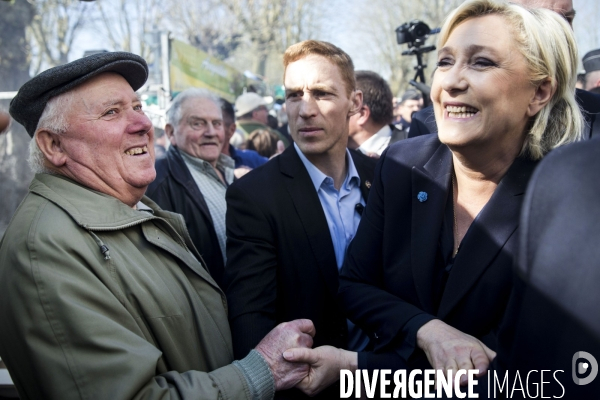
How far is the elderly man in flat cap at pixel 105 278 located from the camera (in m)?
1.68

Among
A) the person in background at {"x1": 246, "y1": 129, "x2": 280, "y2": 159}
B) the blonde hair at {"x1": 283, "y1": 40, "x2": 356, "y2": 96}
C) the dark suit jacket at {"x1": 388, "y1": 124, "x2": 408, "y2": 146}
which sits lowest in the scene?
the person in background at {"x1": 246, "y1": 129, "x2": 280, "y2": 159}

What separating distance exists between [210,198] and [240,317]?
1.81 m

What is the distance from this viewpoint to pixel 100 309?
1743mm

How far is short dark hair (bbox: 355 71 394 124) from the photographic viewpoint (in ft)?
16.4

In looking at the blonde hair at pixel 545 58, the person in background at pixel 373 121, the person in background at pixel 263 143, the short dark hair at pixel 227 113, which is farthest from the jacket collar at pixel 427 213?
the person in background at pixel 263 143

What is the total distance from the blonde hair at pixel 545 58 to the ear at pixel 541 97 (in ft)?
0.05

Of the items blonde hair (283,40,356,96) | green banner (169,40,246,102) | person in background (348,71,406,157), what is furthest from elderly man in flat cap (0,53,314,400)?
green banner (169,40,246,102)

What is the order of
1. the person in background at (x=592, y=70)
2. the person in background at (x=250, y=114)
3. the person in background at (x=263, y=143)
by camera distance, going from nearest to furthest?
the person in background at (x=592, y=70)
the person in background at (x=263, y=143)
the person in background at (x=250, y=114)

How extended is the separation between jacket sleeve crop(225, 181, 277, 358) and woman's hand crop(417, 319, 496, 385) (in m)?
0.75

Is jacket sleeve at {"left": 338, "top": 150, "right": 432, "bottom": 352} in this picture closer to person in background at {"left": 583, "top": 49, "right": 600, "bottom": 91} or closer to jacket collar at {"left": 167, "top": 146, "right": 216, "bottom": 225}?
jacket collar at {"left": 167, "top": 146, "right": 216, "bottom": 225}

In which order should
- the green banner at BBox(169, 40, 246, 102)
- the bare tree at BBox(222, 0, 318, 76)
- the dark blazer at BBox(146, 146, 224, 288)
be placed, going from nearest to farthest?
the dark blazer at BBox(146, 146, 224, 288) → the green banner at BBox(169, 40, 246, 102) → the bare tree at BBox(222, 0, 318, 76)

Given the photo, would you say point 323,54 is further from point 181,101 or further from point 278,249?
point 181,101

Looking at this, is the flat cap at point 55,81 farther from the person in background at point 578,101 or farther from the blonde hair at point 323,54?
the person in background at point 578,101

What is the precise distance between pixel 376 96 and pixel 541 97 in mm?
3073
